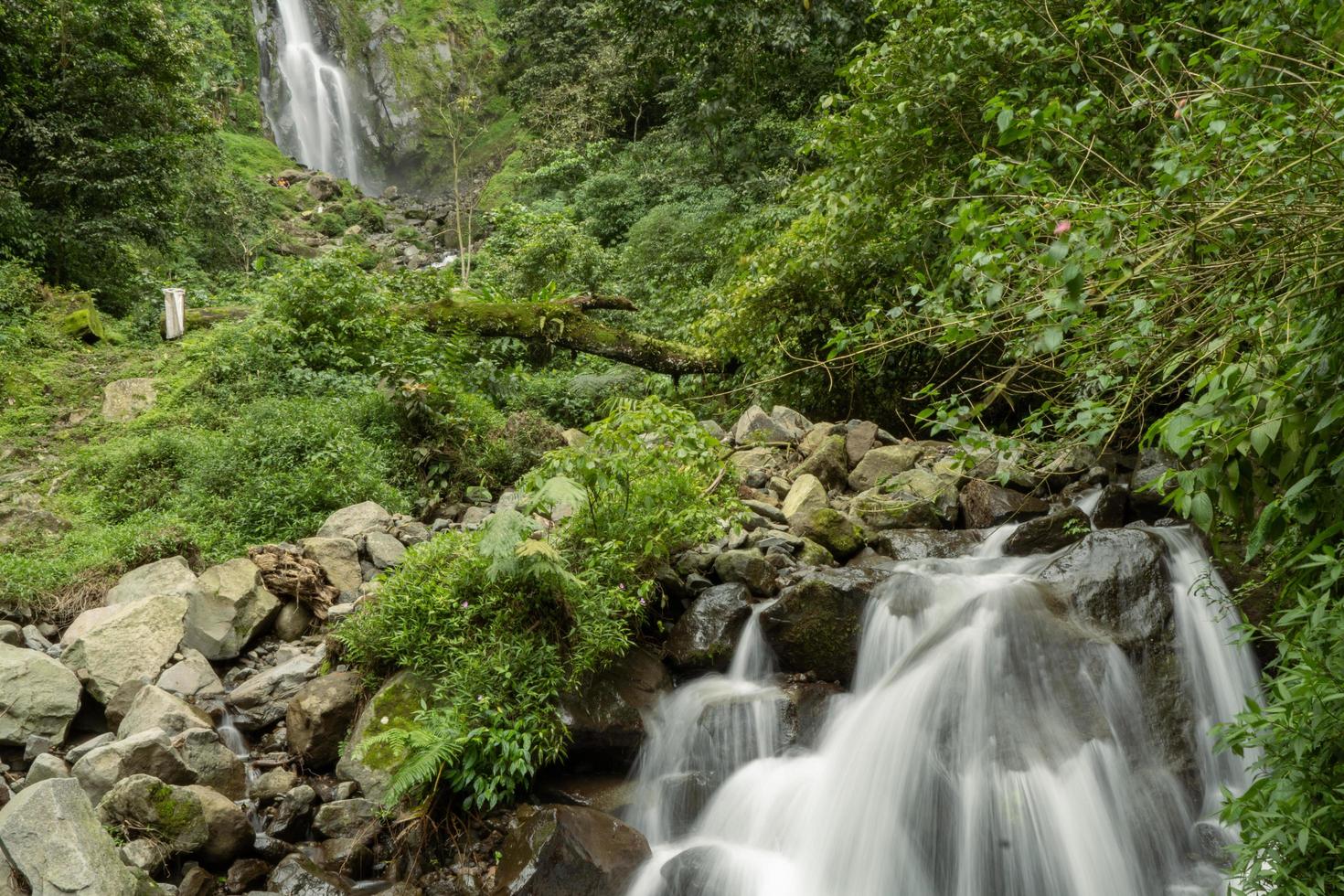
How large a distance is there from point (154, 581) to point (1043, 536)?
7.21m

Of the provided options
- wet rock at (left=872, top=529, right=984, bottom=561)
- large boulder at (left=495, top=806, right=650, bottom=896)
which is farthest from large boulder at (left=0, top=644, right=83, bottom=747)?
wet rock at (left=872, top=529, right=984, bottom=561)

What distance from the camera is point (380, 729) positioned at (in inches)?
211

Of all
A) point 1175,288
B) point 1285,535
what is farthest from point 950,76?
point 1285,535

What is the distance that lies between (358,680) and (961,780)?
3.95 meters

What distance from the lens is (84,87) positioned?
15.0 meters

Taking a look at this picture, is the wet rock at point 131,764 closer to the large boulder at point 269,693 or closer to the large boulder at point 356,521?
the large boulder at point 269,693

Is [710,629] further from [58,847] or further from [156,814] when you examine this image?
[58,847]

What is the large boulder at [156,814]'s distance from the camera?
459 cm

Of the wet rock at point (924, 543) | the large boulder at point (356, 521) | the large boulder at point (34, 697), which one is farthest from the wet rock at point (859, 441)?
the large boulder at point (34, 697)

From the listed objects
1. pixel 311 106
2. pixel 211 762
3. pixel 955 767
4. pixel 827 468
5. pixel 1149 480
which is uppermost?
pixel 311 106

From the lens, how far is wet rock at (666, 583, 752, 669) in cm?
634

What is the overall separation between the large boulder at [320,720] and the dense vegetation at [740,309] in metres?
0.31

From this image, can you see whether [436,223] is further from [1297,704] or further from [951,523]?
[1297,704]

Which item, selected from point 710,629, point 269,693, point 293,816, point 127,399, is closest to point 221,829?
point 293,816
